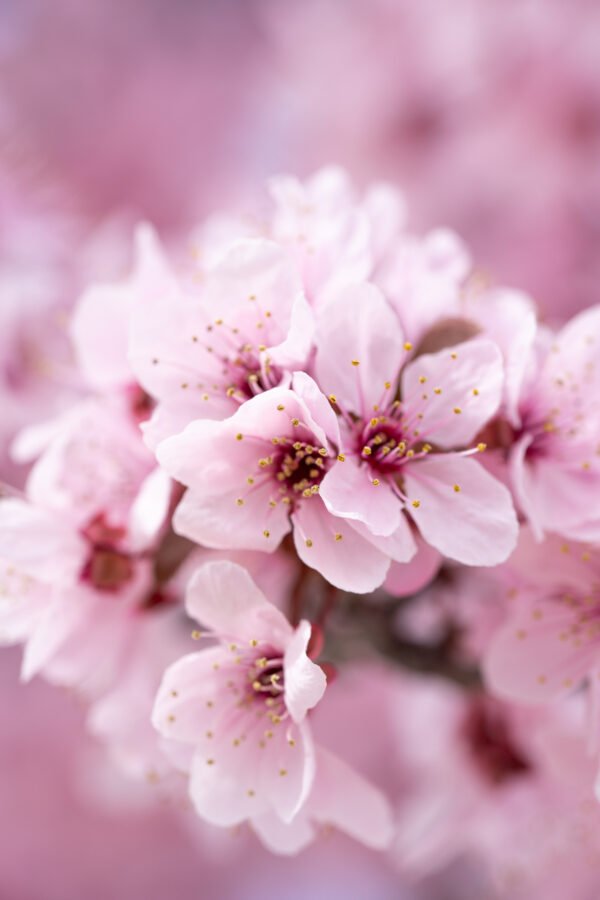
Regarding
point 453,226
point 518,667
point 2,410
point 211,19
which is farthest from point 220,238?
point 211,19

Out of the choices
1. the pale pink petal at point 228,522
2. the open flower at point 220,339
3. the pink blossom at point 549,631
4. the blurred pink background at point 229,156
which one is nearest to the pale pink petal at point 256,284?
the open flower at point 220,339

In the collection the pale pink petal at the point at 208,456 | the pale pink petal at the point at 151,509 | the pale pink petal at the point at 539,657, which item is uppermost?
the pale pink petal at the point at 208,456

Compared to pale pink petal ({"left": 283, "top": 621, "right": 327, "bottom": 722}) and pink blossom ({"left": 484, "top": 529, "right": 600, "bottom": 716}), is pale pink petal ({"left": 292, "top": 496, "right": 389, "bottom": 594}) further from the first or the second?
pink blossom ({"left": 484, "top": 529, "right": 600, "bottom": 716})

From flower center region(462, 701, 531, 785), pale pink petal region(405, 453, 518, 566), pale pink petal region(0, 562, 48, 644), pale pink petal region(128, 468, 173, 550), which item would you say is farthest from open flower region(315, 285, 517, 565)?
flower center region(462, 701, 531, 785)

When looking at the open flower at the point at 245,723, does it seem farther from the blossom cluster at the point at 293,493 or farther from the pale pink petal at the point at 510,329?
the pale pink petal at the point at 510,329

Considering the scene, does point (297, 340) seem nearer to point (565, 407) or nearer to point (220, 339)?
point (220, 339)

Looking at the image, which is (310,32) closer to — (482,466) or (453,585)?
(453,585)

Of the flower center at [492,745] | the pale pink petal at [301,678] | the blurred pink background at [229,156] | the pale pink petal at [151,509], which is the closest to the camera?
the pale pink petal at [301,678]
